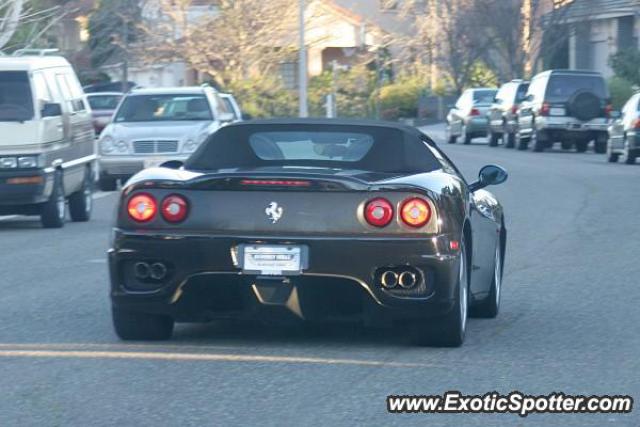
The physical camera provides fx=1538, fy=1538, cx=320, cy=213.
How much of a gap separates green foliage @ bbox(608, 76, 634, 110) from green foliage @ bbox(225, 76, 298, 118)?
38.4 ft

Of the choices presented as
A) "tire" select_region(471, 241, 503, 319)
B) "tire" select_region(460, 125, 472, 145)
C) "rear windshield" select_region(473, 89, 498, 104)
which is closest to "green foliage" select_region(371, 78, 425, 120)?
"rear windshield" select_region(473, 89, 498, 104)

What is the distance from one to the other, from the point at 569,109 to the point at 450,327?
88.8 feet

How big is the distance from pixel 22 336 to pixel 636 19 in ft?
146

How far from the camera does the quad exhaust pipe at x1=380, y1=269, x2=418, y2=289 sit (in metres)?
8.23

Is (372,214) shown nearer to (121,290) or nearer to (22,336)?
(121,290)

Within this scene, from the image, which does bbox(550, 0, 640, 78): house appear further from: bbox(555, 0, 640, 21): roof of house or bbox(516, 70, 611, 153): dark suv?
A: bbox(516, 70, 611, 153): dark suv

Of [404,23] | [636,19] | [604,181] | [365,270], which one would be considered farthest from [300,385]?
[404,23]

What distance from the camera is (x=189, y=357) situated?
27.3 ft

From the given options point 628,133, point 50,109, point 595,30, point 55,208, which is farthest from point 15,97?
point 595,30

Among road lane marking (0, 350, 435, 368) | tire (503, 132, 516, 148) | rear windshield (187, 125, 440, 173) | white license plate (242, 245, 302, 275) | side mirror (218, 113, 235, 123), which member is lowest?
tire (503, 132, 516, 148)

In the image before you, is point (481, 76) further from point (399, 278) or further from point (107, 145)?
Answer: point (399, 278)

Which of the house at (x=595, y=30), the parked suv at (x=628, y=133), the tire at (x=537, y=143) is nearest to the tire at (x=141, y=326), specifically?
the parked suv at (x=628, y=133)

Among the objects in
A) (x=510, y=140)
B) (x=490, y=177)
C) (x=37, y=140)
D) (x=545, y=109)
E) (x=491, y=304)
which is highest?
(x=490, y=177)

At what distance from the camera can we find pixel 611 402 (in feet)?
23.4
